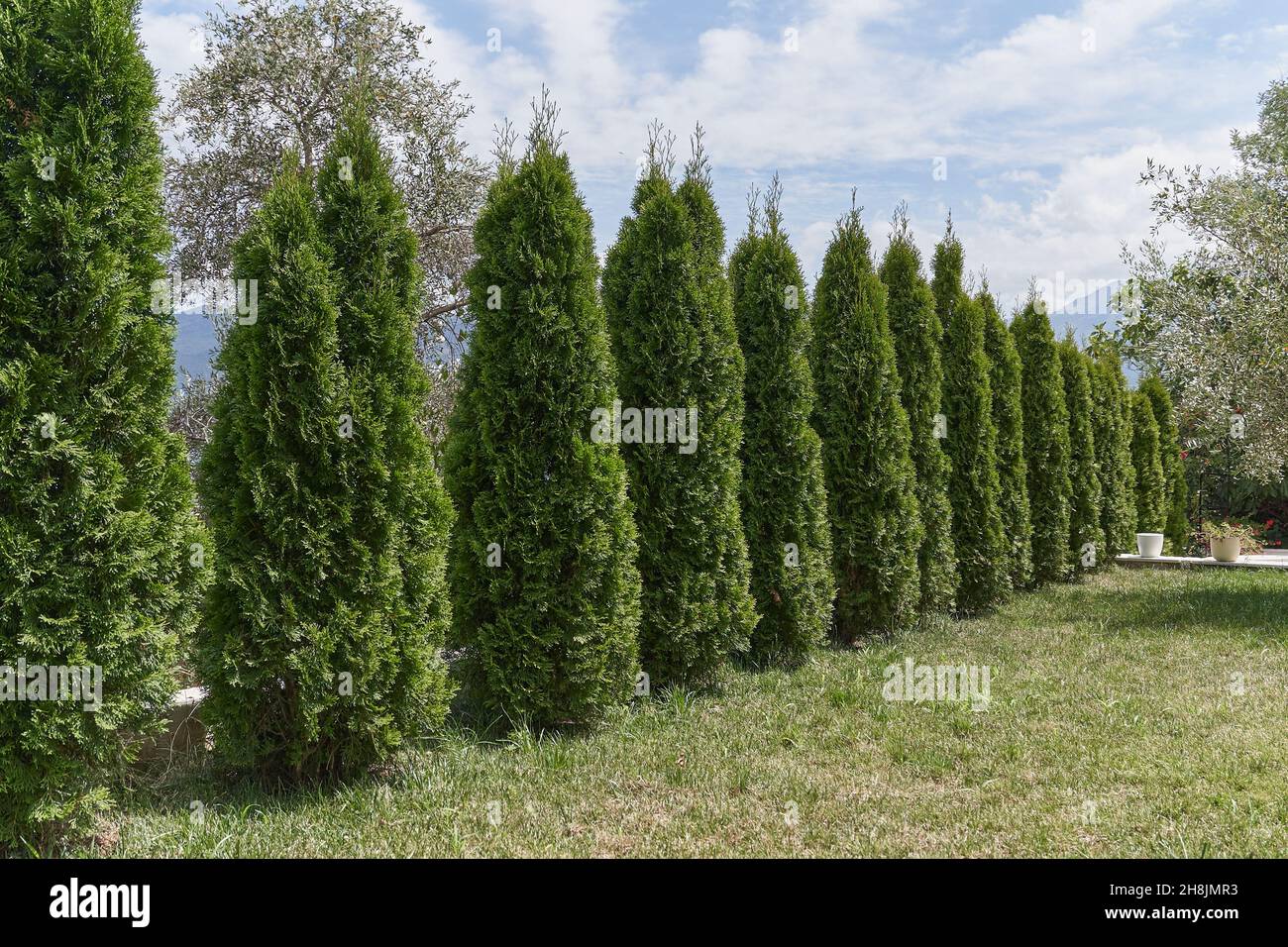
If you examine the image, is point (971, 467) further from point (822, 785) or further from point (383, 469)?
point (383, 469)

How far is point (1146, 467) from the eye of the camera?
18750 millimetres

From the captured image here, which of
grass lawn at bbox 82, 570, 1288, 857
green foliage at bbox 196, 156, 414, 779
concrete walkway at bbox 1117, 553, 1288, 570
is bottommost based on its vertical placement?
grass lawn at bbox 82, 570, 1288, 857

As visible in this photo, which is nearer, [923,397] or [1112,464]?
[923,397]

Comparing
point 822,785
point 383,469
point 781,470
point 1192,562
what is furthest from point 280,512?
point 1192,562

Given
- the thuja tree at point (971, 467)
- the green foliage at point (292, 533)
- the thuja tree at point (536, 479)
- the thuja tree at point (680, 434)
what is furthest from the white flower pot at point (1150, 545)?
the green foliage at point (292, 533)

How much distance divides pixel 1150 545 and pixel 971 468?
8.44 metres

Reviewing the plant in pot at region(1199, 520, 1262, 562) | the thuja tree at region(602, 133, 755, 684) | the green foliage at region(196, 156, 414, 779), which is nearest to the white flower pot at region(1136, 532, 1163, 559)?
the plant in pot at region(1199, 520, 1262, 562)

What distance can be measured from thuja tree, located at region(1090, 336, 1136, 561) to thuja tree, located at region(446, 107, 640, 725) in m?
12.6

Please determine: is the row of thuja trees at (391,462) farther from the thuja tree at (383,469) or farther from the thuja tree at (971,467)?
the thuja tree at (971,467)

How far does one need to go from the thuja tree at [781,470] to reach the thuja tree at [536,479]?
2.36m

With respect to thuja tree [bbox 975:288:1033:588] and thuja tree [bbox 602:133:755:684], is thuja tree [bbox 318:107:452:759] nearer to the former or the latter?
thuja tree [bbox 602:133:755:684]

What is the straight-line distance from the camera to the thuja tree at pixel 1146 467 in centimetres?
1864

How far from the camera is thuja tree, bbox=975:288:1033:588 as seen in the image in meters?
12.3

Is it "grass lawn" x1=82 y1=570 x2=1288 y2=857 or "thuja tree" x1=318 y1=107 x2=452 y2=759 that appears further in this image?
"thuja tree" x1=318 y1=107 x2=452 y2=759
